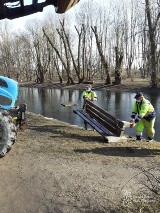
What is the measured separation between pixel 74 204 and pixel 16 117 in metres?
3.52

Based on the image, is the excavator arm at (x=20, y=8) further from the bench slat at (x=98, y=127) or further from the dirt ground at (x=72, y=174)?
the bench slat at (x=98, y=127)

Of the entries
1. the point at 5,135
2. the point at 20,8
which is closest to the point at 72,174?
the point at 5,135

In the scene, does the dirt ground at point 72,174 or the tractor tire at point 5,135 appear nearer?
the dirt ground at point 72,174

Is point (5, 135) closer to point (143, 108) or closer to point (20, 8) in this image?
point (20, 8)

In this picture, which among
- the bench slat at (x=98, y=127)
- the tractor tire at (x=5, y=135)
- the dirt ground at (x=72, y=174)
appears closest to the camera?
the dirt ground at (x=72, y=174)

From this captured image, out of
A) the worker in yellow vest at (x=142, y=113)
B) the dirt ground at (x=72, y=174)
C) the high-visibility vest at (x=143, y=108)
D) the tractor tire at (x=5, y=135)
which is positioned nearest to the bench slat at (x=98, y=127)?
the dirt ground at (x=72, y=174)

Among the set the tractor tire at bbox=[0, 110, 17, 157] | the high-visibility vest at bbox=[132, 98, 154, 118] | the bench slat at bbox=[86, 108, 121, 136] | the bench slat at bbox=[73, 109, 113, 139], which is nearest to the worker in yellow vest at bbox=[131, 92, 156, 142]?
the high-visibility vest at bbox=[132, 98, 154, 118]

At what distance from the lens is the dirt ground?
526cm

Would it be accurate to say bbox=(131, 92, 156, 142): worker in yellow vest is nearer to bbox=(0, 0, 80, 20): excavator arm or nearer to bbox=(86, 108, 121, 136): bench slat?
bbox=(86, 108, 121, 136): bench slat

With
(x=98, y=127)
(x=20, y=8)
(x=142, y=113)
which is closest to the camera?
(x=20, y=8)

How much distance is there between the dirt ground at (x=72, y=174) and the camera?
5262mm

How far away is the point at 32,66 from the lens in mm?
77500

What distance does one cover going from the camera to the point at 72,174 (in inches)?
253

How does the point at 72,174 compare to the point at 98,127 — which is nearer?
the point at 72,174
